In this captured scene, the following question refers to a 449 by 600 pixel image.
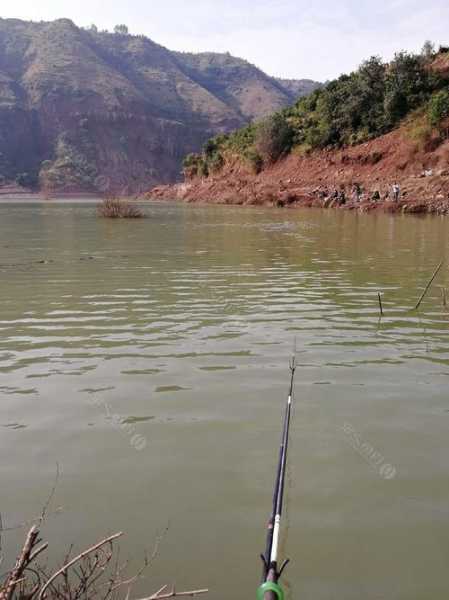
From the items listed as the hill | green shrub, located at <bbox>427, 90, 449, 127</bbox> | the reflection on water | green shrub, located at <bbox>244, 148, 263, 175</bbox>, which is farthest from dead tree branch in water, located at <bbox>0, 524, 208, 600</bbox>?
green shrub, located at <bbox>244, 148, 263, 175</bbox>

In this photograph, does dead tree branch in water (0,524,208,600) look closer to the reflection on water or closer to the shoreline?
the reflection on water

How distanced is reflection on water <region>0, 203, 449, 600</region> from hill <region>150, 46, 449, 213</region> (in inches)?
1077

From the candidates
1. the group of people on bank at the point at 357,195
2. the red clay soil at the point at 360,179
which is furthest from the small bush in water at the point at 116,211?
the group of people on bank at the point at 357,195

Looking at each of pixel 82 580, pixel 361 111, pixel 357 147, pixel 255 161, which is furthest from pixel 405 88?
pixel 82 580

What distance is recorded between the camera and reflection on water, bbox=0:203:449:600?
3145 mm

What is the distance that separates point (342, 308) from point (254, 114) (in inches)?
6291

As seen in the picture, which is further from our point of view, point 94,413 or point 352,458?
point 94,413

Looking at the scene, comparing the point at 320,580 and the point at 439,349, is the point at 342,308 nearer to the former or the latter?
the point at 439,349

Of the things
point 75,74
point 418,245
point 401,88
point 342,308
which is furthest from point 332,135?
point 75,74

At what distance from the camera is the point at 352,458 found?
4141mm

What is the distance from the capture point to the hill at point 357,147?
38.8 metres

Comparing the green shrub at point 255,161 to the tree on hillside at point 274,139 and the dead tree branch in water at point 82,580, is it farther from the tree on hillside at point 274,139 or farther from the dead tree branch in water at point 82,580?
the dead tree branch in water at point 82,580

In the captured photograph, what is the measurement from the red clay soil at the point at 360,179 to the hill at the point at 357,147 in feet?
0.26

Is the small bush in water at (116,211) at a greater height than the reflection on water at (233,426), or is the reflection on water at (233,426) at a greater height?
the small bush in water at (116,211)
